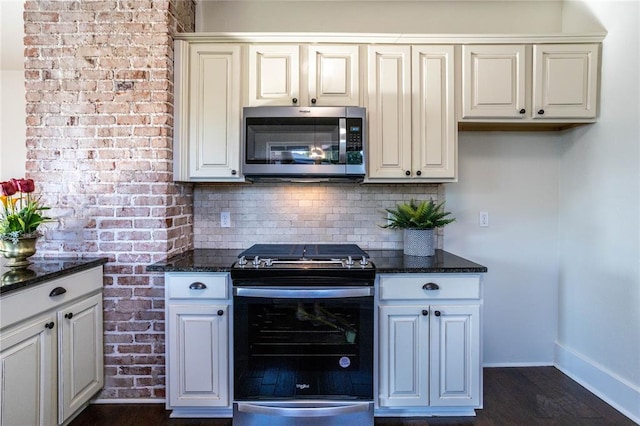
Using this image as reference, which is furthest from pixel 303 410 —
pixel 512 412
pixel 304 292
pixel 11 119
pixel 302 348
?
pixel 11 119

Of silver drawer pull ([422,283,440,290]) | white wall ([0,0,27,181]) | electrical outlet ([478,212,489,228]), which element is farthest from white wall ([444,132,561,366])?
white wall ([0,0,27,181])

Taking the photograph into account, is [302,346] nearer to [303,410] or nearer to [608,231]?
[303,410]

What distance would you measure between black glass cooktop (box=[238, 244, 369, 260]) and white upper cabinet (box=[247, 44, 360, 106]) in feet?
3.15

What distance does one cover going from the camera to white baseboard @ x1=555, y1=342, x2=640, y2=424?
1909mm

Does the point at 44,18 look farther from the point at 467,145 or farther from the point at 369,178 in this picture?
the point at 467,145

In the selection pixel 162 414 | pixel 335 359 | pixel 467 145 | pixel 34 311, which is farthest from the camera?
pixel 467 145

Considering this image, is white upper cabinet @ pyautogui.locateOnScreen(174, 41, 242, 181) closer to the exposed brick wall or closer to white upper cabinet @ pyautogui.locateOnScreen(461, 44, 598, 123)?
the exposed brick wall

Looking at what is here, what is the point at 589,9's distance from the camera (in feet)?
7.34

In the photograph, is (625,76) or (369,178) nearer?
(625,76)

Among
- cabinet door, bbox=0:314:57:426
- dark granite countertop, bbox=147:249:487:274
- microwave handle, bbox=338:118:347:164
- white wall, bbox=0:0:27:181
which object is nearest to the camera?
cabinet door, bbox=0:314:57:426

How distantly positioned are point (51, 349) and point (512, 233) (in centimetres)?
301

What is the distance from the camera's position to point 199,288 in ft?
6.16

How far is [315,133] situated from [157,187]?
1047 millimetres

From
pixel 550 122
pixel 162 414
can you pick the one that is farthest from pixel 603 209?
pixel 162 414
